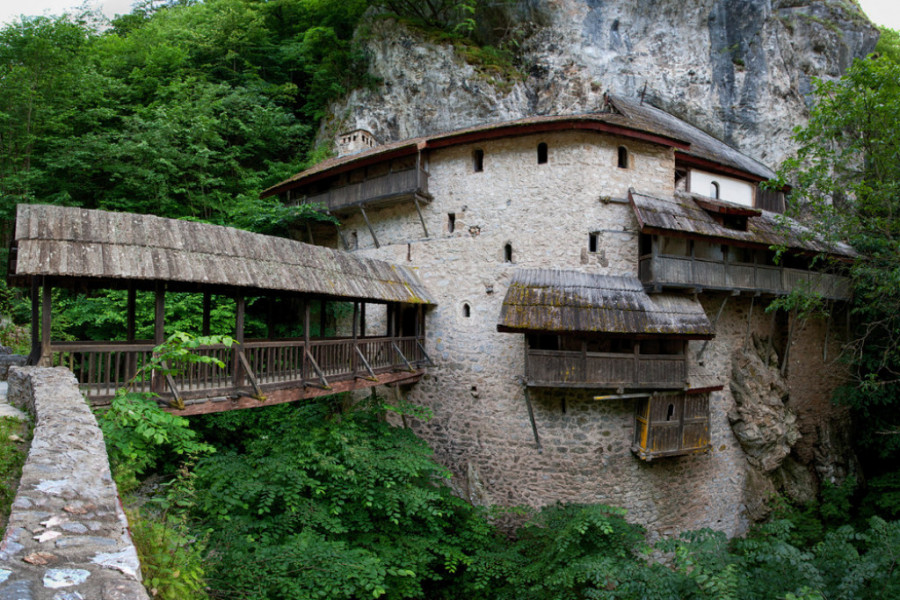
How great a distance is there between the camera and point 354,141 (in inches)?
744

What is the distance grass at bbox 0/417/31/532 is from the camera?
11.2 feet

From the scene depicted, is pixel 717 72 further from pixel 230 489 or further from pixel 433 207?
pixel 230 489

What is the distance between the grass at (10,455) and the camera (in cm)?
342

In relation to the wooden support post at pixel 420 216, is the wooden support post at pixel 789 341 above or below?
below

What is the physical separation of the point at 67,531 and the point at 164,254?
5961 millimetres

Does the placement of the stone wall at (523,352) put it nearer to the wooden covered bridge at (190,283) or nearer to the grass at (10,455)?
the wooden covered bridge at (190,283)

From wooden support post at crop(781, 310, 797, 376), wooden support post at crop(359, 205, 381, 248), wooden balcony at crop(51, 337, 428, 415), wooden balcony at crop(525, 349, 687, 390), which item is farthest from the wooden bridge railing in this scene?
wooden support post at crop(781, 310, 797, 376)

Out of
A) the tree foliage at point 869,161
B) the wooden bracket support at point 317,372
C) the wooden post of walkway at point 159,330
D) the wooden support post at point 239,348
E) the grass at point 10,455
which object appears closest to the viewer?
the grass at point 10,455

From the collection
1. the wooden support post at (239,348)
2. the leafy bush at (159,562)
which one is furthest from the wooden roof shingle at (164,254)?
the leafy bush at (159,562)

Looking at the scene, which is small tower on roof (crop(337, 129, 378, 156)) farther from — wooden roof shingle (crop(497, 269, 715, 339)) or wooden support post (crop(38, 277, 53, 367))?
wooden support post (crop(38, 277, 53, 367))

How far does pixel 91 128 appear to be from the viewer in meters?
19.4

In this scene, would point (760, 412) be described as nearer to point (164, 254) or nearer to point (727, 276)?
point (727, 276)

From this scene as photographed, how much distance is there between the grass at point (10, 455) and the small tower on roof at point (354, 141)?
1536cm

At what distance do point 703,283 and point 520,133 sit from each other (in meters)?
6.09
